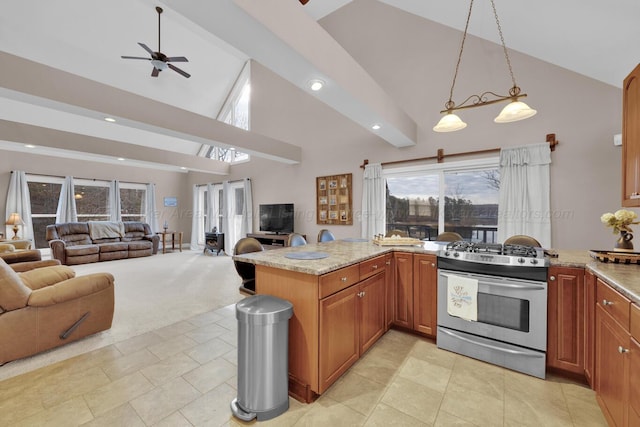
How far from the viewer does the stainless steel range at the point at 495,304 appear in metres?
1.96

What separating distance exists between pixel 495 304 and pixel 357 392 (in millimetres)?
1312

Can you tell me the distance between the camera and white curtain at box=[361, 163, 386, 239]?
480 centimetres

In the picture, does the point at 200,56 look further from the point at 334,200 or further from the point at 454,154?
the point at 454,154

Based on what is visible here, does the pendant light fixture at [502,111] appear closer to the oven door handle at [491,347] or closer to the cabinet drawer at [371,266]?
the cabinet drawer at [371,266]

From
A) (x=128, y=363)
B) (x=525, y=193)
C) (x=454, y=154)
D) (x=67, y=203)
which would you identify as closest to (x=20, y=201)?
(x=67, y=203)

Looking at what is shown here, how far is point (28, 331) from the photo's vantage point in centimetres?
219

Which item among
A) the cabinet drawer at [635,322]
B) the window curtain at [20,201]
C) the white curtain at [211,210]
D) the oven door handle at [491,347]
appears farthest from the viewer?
the white curtain at [211,210]

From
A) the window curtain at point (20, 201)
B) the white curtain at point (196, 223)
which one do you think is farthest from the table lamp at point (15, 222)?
the white curtain at point (196, 223)

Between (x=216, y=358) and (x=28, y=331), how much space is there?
1604mm

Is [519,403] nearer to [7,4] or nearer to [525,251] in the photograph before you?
[525,251]

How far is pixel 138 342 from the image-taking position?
2.51 meters

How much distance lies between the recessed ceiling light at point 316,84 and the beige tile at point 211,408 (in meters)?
2.67

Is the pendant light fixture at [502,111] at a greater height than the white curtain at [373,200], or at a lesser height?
greater

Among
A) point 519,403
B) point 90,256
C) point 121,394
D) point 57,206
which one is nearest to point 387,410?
point 519,403
